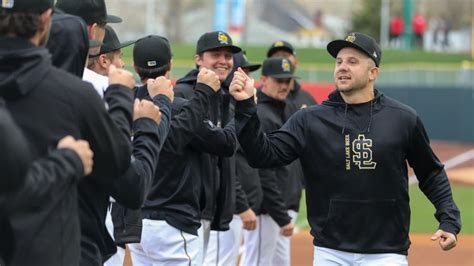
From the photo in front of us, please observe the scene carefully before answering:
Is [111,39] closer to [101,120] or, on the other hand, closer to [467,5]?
[101,120]

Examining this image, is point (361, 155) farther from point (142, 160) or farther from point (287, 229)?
point (287, 229)

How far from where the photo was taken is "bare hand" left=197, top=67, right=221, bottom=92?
6.24m

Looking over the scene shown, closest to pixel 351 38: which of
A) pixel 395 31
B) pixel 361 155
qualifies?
pixel 361 155

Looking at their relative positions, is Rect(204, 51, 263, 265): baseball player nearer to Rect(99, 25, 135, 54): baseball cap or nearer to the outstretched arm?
the outstretched arm

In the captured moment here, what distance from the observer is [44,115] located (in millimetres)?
3859

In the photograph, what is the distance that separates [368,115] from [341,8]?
87977 mm

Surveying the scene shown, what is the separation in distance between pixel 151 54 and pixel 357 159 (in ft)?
5.00

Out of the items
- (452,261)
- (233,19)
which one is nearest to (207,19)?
(233,19)

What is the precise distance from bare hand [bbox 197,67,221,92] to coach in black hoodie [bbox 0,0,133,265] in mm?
2299

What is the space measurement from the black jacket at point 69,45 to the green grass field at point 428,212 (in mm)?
10789

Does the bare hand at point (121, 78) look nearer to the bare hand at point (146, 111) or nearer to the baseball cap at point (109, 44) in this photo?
the bare hand at point (146, 111)

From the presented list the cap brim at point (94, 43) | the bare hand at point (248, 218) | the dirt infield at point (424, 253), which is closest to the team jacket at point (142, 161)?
the cap brim at point (94, 43)

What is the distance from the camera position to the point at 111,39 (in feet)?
20.4

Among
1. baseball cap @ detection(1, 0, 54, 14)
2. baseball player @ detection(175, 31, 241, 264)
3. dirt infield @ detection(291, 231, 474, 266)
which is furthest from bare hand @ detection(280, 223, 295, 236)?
baseball cap @ detection(1, 0, 54, 14)
